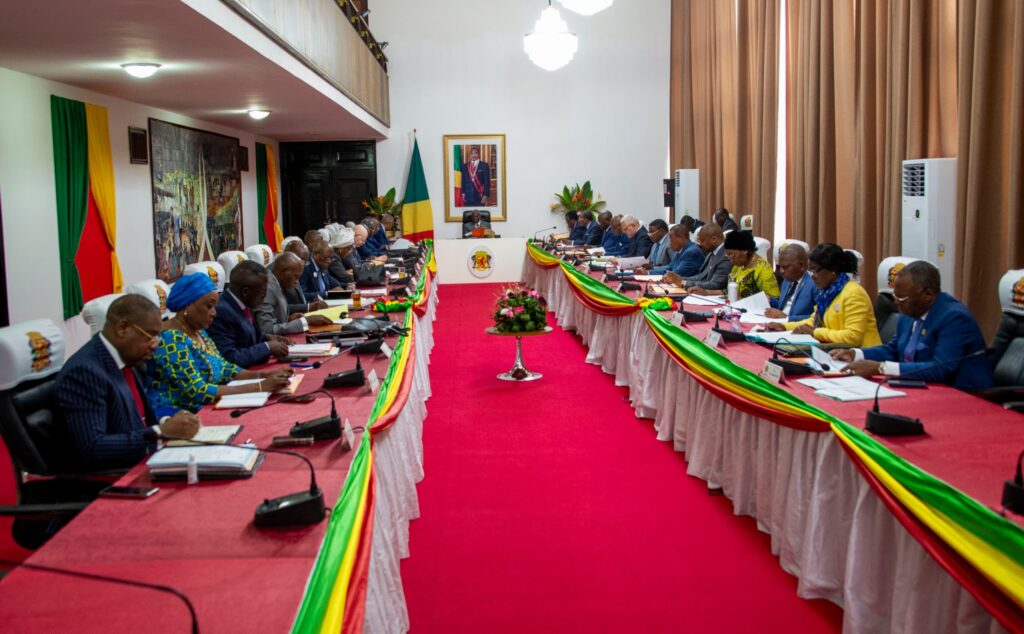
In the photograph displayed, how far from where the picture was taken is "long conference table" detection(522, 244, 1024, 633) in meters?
2.22

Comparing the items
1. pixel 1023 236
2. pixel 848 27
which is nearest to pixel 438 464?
pixel 1023 236

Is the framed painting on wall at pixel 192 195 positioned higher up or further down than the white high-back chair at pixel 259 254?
higher up

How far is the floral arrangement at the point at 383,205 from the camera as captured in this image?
14.7m

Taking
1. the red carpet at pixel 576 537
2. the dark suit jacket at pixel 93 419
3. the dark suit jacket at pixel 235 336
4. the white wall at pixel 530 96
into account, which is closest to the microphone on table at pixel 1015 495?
the red carpet at pixel 576 537

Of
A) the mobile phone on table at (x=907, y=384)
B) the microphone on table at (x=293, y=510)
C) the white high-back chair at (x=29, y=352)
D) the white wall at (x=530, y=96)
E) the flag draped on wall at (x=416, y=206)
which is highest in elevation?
the white wall at (x=530, y=96)

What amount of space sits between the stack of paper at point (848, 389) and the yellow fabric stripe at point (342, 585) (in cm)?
194

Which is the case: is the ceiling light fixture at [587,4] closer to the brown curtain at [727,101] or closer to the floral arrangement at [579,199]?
the brown curtain at [727,101]

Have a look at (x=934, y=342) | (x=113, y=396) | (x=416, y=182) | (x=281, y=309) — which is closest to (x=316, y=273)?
(x=281, y=309)

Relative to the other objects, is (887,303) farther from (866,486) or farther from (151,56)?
(151,56)

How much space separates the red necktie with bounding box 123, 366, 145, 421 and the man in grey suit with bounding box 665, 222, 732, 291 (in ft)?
15.3

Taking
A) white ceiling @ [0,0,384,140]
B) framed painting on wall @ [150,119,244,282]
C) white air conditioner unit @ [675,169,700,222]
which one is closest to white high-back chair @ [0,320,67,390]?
white ceiling @ [0,0,384,140]

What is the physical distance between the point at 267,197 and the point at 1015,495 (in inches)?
502

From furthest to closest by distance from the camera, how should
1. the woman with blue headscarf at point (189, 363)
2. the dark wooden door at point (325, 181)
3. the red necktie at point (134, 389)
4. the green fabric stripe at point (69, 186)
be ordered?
the dark wooden door at point (325, 181) → the green fabric stripe at point (69, 186) → the woman with blue headscarf at point (189, 363) → the red necktie at point (134, 389)

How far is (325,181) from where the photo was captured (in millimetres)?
14891
